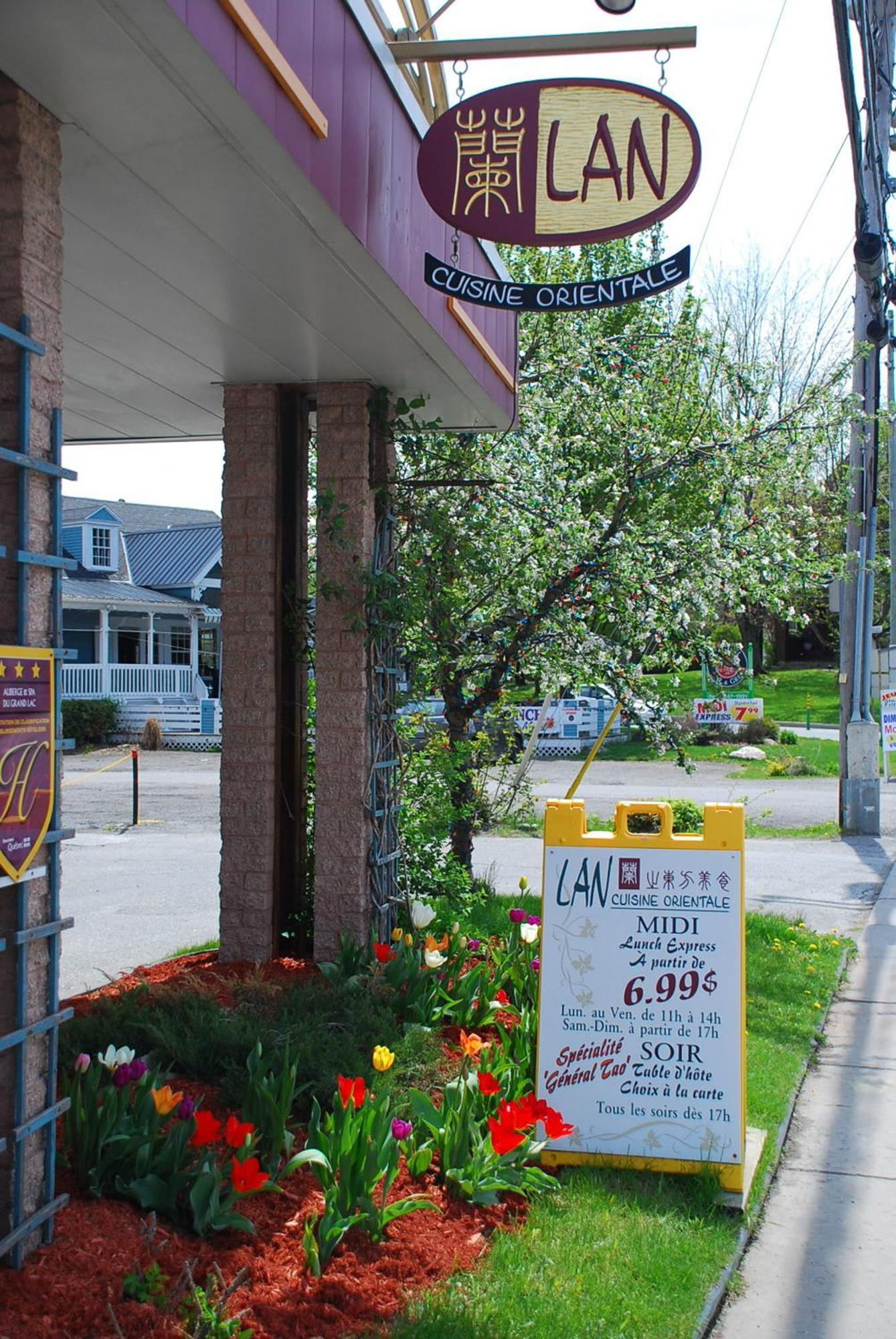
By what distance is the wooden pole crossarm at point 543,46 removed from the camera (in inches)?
186

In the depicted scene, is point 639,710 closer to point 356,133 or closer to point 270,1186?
point 356,133

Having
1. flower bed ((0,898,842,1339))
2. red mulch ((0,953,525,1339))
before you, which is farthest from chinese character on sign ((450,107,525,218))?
red mulch ((0,953,525,1339))

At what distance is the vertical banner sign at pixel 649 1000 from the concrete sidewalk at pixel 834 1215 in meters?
0.33

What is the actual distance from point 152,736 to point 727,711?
14.7 metres

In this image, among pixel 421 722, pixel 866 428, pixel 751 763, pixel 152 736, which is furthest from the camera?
pixel 152 736

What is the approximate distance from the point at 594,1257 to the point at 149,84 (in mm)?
3544

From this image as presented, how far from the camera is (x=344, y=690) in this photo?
6.40m

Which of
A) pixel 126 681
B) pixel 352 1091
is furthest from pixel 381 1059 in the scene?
pixel 126 681

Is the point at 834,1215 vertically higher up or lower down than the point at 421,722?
lower down

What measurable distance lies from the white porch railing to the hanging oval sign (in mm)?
30396

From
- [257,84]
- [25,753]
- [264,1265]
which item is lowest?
[264,1265]

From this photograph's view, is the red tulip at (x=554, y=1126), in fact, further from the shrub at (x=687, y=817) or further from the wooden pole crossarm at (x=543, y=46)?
the shrub at (x=687, y=817)

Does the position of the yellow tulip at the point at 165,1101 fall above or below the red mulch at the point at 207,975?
above

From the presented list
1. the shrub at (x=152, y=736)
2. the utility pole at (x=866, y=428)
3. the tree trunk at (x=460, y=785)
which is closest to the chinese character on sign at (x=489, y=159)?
the tree trunk at (x=460, y=785)
